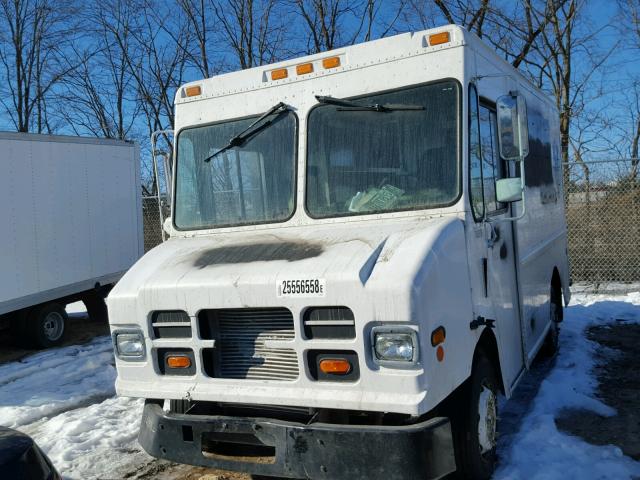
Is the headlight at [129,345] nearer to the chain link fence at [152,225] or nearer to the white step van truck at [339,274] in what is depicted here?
the white step van truck at [339,274]

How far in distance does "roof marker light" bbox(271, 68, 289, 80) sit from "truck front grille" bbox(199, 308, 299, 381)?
179 centimetres

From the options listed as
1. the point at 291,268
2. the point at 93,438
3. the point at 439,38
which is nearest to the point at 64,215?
the point at 93,438

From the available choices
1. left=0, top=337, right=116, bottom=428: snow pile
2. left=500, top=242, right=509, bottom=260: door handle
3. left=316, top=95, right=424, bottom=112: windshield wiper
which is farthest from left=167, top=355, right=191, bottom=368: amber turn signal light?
left=0, top=337, right=116, bottom=428: snow pile

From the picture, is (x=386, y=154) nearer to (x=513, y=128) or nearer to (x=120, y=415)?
(x=513, y=128)

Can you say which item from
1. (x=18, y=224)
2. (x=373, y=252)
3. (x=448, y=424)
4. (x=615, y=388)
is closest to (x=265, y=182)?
(x=373, y=252)

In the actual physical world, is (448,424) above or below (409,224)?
below

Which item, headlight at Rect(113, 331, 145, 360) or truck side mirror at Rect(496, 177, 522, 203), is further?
truck side mirror at Rect(496, 177, 522, 203)

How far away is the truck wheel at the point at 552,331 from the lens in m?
6.67

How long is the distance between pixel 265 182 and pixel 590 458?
294 cm

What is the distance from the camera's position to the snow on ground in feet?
13.3

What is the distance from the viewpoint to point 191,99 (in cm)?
468

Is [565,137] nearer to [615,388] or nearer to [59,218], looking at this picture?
[615,388]

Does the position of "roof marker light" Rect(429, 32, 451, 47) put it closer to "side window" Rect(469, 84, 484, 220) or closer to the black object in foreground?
"side window" Rect(469, 84, 484, 220)

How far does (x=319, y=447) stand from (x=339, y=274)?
91 cm
